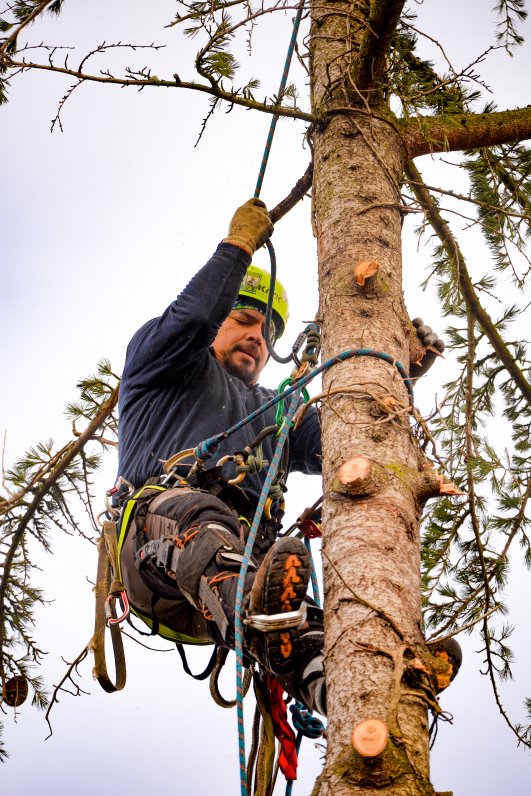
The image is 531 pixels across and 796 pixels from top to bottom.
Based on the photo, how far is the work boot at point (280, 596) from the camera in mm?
2225

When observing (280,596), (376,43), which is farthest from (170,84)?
(280,596)

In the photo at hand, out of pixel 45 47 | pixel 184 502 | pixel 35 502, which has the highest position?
pixel 45 47

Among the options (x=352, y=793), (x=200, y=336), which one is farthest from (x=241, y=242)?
(x=352, y=793)

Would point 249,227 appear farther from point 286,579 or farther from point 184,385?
point 286,579

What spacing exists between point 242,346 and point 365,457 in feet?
6.68

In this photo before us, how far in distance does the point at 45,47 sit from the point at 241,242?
3.23 feet

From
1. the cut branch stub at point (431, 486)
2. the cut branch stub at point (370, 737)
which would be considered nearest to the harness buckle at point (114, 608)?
the cut branch stub at point (431, 486)

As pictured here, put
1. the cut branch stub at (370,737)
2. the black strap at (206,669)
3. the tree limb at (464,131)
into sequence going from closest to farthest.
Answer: the cut branch stub at (370,737)
the tree limb at (464,131)
the black strap at (206,669)

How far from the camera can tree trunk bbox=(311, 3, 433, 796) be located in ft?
6.23

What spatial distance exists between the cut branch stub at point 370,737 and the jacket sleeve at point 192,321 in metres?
1.88

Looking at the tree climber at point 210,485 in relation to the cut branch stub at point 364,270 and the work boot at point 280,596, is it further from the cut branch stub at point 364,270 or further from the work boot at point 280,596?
the cut branch stub at point 364,270

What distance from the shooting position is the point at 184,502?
297 cm

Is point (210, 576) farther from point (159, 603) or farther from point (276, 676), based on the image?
point (159, 603)

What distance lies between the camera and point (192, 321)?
3430 millimetres
